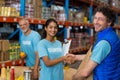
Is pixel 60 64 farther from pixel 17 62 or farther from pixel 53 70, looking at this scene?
pixel 17 62

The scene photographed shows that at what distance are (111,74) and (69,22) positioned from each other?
514 centimetres

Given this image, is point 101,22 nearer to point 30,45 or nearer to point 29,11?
point 30,45

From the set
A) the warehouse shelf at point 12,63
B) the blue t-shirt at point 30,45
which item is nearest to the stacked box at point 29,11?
the blue t-shirt at point 30,45

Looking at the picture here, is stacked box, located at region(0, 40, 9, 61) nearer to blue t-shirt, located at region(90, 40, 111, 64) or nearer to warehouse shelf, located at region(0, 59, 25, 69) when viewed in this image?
warehouse shelf, located at region(0, 59, 25, 69)

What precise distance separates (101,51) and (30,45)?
7.35ft

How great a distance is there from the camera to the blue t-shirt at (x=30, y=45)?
455cm

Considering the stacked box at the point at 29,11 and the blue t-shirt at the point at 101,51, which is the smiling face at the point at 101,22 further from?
the stacked box at the point at 29,11

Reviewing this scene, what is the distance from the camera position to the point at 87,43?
30.5 ft

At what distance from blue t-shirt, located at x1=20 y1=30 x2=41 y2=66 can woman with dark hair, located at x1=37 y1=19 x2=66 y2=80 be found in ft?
3.51

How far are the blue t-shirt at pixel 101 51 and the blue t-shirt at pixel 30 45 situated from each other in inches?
82.7

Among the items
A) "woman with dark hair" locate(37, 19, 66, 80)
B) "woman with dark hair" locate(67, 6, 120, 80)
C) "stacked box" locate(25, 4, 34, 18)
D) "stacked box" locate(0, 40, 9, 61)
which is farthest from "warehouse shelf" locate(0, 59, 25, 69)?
"woman with dark hair" locate(67, 6, 120, 80)

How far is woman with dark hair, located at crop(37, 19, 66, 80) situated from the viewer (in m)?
3.31

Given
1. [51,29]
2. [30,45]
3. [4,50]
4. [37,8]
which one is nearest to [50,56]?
[51,29]

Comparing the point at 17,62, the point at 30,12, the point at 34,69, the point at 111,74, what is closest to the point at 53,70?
the point at 34,69
